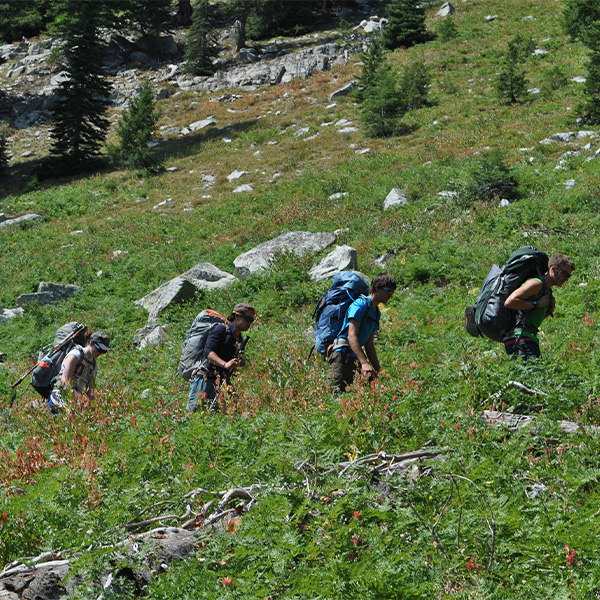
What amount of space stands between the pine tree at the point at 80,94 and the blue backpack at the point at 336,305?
27626 mm

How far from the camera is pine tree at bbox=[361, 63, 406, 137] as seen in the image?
2202 cm

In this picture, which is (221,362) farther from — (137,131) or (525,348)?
(137,131)

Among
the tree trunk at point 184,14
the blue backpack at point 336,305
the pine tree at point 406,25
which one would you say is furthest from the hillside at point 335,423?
the tree trunk at point 184,14

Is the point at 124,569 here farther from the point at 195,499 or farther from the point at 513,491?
the point at 513,491

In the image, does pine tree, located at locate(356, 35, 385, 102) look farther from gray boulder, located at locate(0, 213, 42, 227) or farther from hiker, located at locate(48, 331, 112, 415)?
hiker, located at locate(48, 331, 112, 415)

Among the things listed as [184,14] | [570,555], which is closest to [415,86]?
[570,555]

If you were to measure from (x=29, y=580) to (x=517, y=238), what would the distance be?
417 inches

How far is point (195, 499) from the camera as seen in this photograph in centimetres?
361

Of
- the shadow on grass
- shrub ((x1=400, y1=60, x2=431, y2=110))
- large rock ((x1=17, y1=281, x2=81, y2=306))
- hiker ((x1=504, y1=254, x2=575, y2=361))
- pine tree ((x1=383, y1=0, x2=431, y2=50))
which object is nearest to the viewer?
hiker ((x1=504, y1=254, x2=575, y2=361))

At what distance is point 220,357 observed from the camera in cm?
642

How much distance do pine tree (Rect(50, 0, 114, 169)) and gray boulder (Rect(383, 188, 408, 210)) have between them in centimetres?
2068

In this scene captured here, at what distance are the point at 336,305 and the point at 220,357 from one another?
1577 mm

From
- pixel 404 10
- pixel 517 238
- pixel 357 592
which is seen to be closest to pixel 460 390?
pixel 357 592

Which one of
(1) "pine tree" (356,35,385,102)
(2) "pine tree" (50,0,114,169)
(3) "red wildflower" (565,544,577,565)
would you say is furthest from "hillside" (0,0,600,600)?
(2) "pine tree" (50,0,114,169)
